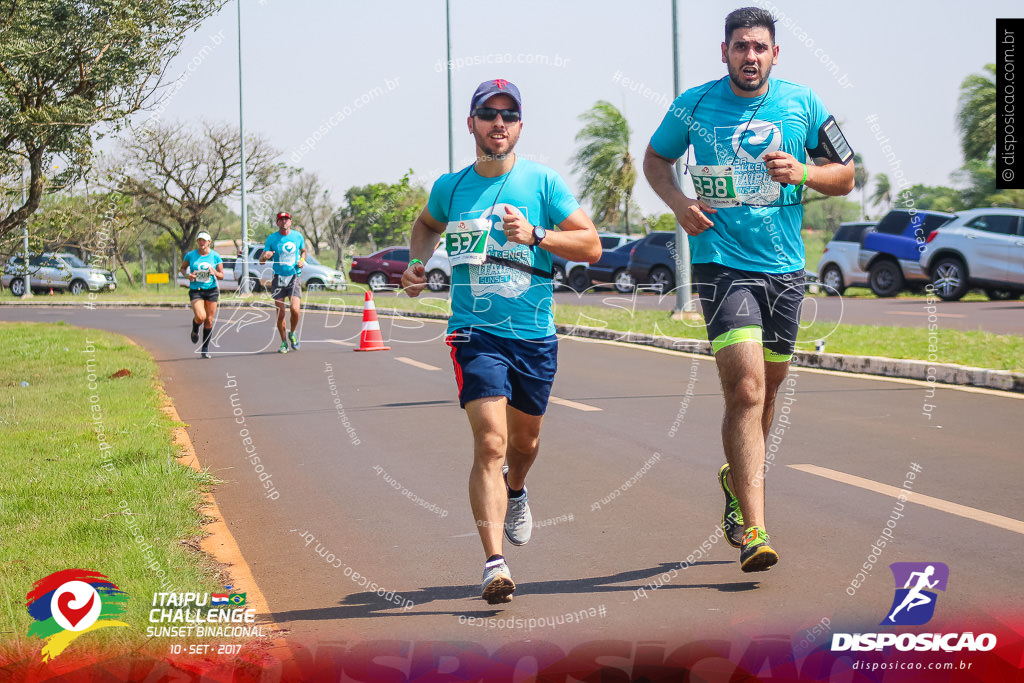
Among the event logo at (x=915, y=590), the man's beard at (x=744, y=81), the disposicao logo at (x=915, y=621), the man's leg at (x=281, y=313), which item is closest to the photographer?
the disposicao logo at (x=915, y=621)

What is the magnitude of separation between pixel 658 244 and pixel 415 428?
2276 cm

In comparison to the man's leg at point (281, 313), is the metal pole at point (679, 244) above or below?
above

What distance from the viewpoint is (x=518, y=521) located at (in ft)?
17.0

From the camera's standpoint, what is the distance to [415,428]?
30.5ft

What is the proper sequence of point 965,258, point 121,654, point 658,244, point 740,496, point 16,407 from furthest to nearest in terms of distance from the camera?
point 658,244
point 965,258
point 16,407
point 740,496
point 121,654

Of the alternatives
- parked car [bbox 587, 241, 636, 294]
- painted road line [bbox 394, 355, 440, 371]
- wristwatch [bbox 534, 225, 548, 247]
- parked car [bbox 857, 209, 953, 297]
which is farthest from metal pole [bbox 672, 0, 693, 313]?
wristwatch [bbox 534, 225, 548, 247]

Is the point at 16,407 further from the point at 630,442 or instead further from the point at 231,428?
the point at 630,442

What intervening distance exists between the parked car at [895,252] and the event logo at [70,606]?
843 inches

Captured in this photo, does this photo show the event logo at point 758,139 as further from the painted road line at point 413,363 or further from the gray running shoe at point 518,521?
the painted road line at point 413,363

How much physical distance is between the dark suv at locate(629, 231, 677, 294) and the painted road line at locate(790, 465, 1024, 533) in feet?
77.5

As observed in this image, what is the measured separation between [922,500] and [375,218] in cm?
3667

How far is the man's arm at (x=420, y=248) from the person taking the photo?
16.4 feet

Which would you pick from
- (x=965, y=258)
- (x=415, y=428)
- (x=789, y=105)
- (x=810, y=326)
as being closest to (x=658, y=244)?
(x=965, y=258)

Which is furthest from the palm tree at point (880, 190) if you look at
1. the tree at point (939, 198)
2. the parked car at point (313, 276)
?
the parked car at point (313, 276)
